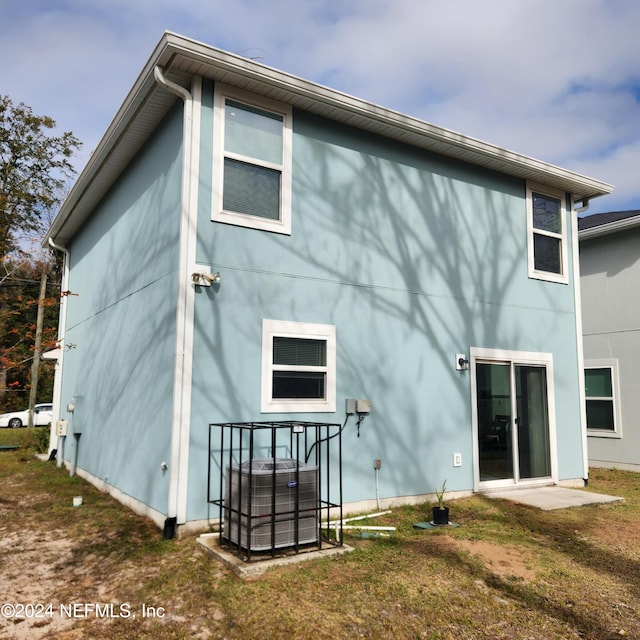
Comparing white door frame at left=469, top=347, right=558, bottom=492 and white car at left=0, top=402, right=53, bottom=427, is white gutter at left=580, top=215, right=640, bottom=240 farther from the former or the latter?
white car at left=0, top=402, right=53, bottom=427

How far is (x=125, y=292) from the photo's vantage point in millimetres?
7551

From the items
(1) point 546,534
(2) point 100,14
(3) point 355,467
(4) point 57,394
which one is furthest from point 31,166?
(1) point 546,534

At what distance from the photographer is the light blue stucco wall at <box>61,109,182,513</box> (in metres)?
5.84

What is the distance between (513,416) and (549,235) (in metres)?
3.13

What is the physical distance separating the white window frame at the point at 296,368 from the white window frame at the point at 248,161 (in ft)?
3.73

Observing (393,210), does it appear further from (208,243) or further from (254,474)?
(254,474)

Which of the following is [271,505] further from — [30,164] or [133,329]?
[30,164]

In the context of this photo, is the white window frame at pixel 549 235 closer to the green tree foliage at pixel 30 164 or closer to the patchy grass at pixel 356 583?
the patchy grass at pixel 356 583

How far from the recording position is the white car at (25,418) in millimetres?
20469

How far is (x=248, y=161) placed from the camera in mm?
6109

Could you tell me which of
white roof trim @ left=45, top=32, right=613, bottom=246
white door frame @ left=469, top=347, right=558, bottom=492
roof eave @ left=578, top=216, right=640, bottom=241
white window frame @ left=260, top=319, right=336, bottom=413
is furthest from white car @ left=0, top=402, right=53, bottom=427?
roof eave @ left=578, top=216, right=640, bottom=241

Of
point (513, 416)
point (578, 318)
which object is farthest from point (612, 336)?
point (513, 416)

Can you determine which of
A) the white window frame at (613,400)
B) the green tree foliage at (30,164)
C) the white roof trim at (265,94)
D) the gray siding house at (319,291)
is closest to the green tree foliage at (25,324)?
the green tree foliage at (30,164)

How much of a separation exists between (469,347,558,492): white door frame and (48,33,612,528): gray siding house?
0.03m
